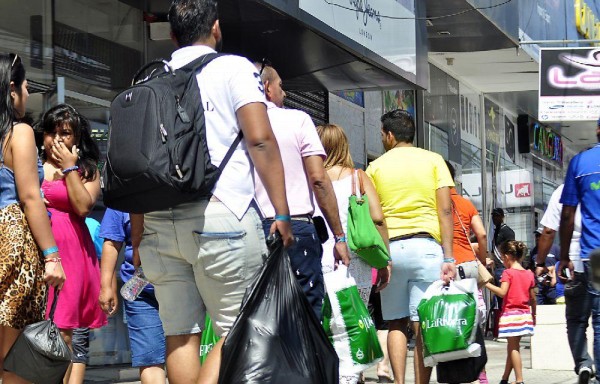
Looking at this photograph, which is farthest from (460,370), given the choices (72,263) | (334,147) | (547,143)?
(547,143)

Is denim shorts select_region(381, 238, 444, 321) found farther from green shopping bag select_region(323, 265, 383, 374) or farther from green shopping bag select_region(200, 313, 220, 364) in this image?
green shopping bag select_region(200, 313, 220, 364)

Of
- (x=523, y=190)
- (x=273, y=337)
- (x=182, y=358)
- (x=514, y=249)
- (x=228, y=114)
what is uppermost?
(x=228, y=114)

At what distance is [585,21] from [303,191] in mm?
23849

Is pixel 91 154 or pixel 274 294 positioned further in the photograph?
pixel 91 154

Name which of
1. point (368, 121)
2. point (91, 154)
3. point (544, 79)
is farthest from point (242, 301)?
point (544, 79)

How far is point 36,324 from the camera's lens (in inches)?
195

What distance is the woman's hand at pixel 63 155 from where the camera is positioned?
20.2ft

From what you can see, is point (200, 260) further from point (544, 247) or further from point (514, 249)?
point (514, 249)

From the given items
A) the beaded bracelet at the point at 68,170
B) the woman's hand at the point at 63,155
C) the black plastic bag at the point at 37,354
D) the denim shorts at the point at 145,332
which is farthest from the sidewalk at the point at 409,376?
the black plastic bag at the point at 37,354

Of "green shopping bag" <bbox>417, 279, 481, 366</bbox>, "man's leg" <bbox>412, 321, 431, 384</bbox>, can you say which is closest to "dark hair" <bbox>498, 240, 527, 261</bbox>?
"man's leg" <bbox>412, 321, 431, 384</bbox>

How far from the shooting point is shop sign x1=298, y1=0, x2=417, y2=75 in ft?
38.2

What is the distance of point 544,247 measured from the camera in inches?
333

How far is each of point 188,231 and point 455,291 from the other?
11.0 ft

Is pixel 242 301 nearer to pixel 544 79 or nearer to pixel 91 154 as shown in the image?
pixel 91 154
